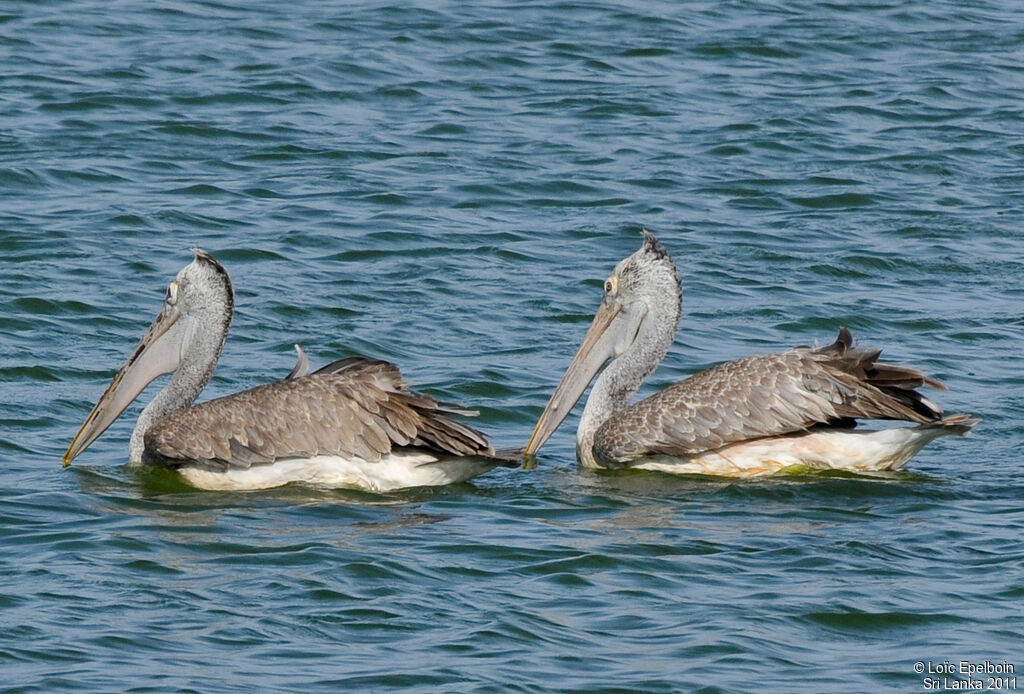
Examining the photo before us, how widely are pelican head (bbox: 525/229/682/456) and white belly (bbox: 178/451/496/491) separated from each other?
1.25 meters

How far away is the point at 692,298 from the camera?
481 inches

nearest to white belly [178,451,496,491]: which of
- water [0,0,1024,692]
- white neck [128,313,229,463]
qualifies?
water [0,0,1024,692]

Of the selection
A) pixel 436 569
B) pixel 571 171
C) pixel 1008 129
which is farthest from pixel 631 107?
pixel 436 569

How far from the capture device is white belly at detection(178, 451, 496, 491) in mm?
8609

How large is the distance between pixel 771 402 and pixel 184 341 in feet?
9.34

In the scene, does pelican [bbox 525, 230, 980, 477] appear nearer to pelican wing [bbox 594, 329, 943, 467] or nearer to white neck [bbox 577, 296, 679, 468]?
pelican wing [bbox 594, 329, 943, 467]

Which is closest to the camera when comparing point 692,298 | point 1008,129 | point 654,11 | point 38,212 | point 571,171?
point 692,298

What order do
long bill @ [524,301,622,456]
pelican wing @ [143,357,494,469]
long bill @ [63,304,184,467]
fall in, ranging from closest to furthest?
pelican wing @ [143,357,494,469], long bill @ [63,304,184,467], long bill @ [524,301,622,456]

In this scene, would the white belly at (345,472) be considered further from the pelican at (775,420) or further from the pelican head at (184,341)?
the pelican at (775,420)

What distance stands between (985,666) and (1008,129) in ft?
34.1

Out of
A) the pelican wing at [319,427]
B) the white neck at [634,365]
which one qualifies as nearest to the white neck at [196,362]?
the pelican wing at [319,427]

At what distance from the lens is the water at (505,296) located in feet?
21.5

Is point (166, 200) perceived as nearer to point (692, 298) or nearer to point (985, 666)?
point (692, 298)

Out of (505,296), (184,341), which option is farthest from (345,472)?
(505,296)
